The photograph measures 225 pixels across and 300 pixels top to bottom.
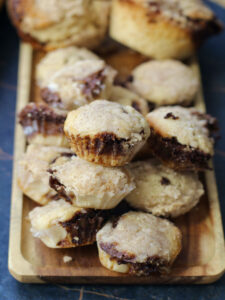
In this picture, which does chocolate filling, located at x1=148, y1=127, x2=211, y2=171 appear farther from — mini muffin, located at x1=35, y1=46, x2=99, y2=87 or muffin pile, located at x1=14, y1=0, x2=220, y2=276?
mini muffin, located at x1=35, y1=46, x2=99, y2=87

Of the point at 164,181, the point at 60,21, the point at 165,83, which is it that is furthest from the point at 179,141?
the point at 60,21

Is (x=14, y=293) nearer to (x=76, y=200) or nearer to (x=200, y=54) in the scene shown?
(x=76, y=200)

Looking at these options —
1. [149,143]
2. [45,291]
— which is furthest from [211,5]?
[45,291]

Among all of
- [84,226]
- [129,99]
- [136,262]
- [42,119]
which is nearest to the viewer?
[136,262]

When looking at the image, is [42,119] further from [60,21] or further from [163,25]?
[163,25]

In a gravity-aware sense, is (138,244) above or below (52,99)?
below

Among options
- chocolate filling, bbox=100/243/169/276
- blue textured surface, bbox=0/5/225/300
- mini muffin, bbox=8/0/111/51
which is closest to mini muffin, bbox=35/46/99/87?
mini muffin, bbox=8/0/111/51
